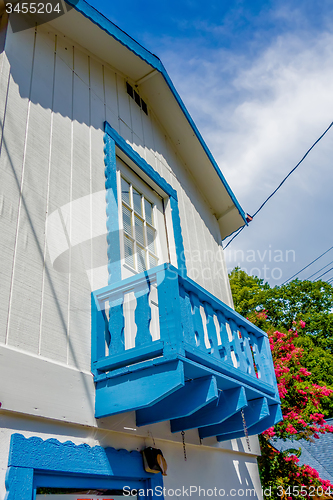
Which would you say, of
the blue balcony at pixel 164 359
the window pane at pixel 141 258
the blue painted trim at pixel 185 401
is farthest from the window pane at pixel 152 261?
the blue painted trim at pixel 185 401

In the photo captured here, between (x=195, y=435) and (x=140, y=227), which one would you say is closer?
(x=195, y=435)

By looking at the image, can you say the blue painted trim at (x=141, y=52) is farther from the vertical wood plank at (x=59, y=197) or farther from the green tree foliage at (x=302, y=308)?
the green tree foliage at (x=302, y=308)

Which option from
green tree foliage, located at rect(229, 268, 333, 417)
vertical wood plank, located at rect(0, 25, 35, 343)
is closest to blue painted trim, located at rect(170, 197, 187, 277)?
vertical wood plank, located at rect(0, 25, 35, 343)

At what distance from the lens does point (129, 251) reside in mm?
4367

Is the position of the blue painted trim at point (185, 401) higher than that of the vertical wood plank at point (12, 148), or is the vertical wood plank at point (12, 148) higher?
the vertical wood plank at point (12, 148)

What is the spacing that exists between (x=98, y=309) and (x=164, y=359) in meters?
0.81

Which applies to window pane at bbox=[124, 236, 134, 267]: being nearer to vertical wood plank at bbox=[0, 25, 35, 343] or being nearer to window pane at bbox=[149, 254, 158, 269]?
window pane at bbox=[149, 254, 158, 269]

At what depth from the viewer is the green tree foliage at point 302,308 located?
17.9 metres

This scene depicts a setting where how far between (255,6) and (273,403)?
529 centimetres

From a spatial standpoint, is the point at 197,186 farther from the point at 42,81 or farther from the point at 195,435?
the point at 195,435

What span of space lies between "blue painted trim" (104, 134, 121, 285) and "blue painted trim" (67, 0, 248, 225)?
1.24 metres

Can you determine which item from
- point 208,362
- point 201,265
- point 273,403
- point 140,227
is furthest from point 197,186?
point 208,362

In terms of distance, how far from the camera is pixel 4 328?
2617mm

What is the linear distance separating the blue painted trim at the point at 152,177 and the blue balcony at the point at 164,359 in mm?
1373
